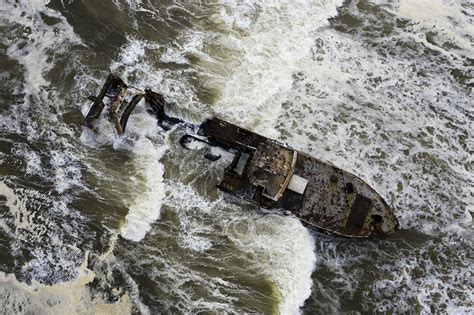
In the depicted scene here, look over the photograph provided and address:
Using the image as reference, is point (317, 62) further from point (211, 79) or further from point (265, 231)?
point (265, 231)

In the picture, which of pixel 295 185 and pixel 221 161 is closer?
pixel 295 185

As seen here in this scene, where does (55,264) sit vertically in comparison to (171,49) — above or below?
below

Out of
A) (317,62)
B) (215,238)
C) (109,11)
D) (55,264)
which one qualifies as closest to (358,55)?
(317,62)

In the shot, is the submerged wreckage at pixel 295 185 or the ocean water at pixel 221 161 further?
the submerged wreckage at pixel 295 185

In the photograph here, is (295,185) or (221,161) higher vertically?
(295,185)
